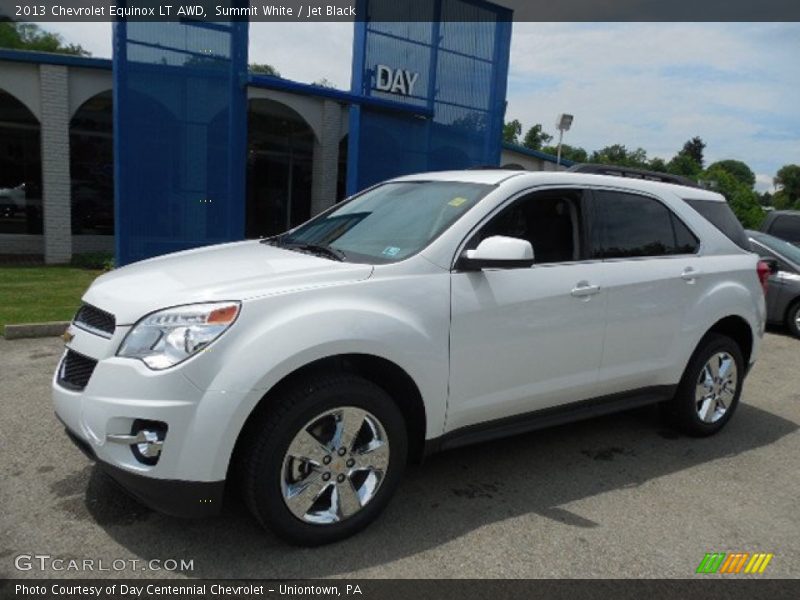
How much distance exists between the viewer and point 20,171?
13664 mm

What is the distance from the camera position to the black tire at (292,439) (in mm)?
2783

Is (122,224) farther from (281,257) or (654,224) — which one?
(654,224)

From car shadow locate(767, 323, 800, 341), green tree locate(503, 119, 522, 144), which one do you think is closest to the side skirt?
car shadow locate(767, 323, 800, 341)

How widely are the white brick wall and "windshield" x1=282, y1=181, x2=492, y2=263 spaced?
10089 millimetres

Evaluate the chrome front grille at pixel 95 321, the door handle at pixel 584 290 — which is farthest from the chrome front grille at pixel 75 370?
the door handle at pixel 584 290

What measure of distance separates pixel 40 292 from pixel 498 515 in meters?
7.80

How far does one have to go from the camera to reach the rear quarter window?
4789 mm

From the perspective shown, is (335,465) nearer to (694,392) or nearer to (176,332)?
(176,332)

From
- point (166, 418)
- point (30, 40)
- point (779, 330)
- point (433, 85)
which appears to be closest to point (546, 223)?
point (166, 418)

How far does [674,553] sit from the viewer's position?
317 cm

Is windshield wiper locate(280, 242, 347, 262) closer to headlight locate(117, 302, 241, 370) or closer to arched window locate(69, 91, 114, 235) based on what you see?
headlight locate(117, 302, 241, 370)

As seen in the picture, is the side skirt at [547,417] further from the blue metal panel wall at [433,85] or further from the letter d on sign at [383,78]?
the letter d on sign at [383,78]

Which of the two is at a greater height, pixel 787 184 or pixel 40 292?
pixel 787 184

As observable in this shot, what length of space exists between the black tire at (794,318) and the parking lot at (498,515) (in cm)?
541
